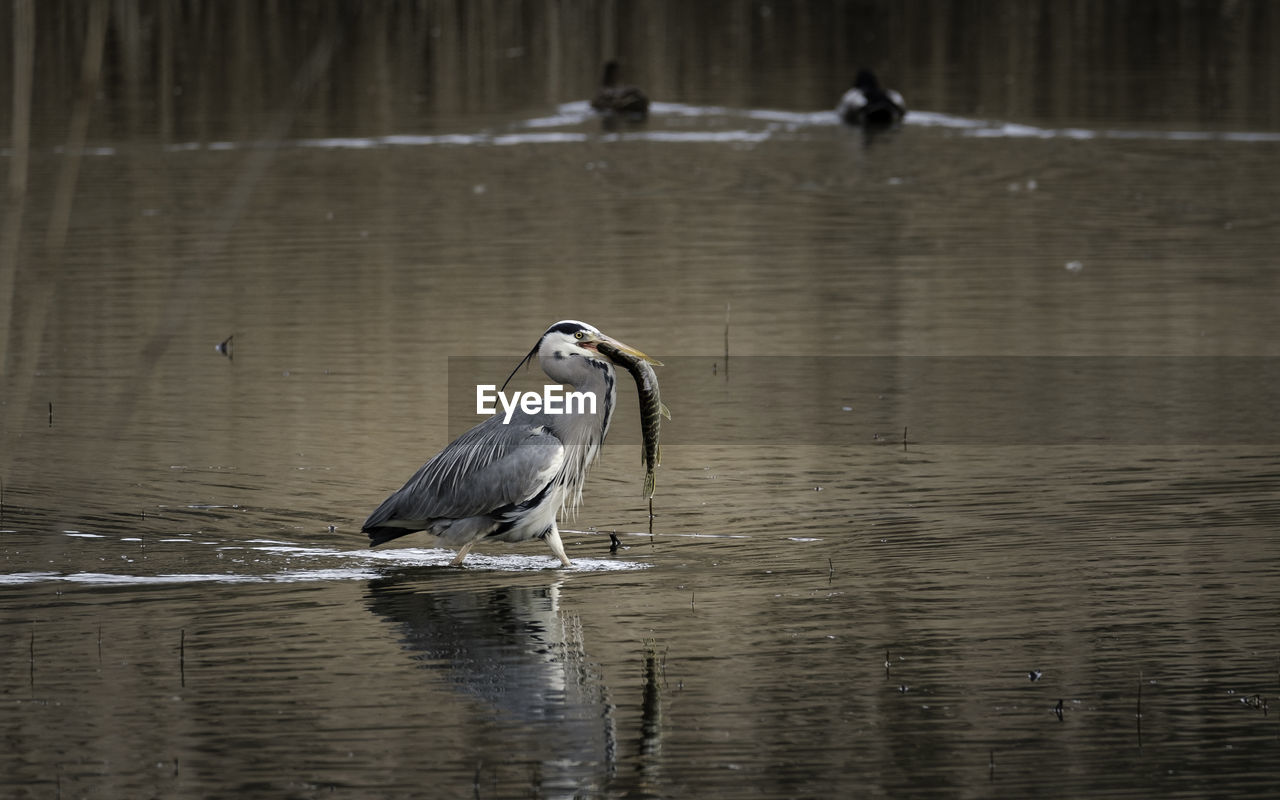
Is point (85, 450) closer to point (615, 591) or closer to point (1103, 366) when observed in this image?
point (615, 591)

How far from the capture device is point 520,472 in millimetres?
8625

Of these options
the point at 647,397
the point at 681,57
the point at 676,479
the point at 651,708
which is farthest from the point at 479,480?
the point at 681,57

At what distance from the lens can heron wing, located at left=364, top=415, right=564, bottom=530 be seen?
8625mm

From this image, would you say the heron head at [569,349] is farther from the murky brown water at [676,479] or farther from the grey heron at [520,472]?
the murky brown water at [676,479]

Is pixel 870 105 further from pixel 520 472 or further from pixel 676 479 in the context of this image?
pixel 520 472

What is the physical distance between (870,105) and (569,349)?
2107 cm

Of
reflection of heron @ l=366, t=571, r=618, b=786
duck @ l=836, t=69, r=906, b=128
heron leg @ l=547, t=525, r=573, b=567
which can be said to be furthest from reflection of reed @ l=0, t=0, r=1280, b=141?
reflection of heron @ l=366, t=571, r=618, b=786

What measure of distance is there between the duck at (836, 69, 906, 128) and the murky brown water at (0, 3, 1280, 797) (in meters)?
3.80

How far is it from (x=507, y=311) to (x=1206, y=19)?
126ft

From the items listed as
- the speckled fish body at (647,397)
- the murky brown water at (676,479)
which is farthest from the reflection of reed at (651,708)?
the speckled fish body at (647,397)

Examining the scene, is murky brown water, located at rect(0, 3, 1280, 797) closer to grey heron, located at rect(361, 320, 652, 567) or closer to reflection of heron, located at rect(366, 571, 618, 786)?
reflection of heron, located at rect(366, 571, 618, 786)

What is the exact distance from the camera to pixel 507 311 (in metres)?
15.1

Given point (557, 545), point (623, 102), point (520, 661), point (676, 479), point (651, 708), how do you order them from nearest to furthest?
point (651, 708)
point (520, 661)
point (557, 545)
point (676, 479)
point (623, 102)

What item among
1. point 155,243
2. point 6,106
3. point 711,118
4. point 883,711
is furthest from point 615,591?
point 6,106
